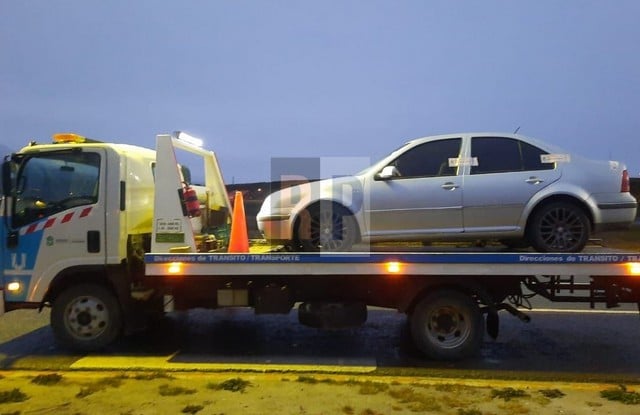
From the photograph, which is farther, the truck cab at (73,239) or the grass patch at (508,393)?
the truck cab at (73,239)

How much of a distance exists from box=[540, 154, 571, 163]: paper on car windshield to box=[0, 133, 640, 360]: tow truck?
4.13ft

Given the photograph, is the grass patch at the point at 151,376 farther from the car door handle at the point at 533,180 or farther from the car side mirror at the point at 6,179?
the car door handle at the point at 533,180

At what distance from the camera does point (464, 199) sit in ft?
21.3

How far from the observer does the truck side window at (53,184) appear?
6.56 meters

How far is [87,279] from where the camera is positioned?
21.9 feet

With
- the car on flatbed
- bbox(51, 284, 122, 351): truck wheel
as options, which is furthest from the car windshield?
bbox(51, 284, 122, 351): truck wheel

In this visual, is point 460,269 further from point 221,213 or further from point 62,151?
point 62,151

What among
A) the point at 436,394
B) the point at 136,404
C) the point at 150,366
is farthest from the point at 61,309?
the point at 436,394

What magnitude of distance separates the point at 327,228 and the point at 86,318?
2.83 m

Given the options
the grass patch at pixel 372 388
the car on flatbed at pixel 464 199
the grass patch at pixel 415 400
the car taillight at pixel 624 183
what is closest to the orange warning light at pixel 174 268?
the car on flatbed at pixel 464 199

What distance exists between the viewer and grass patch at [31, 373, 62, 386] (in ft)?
18.0

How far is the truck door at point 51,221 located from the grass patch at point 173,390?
1838 mm

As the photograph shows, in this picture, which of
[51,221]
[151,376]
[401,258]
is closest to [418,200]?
[401,258]

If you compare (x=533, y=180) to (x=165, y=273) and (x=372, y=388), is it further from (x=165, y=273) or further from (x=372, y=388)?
(x=165, y=273)
